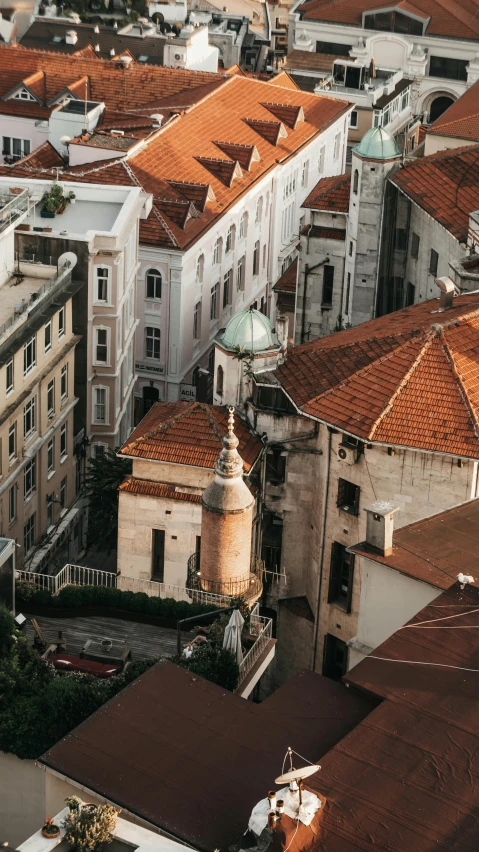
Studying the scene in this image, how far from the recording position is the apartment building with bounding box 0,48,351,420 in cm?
10200

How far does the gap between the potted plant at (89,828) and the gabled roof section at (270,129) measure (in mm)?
80456

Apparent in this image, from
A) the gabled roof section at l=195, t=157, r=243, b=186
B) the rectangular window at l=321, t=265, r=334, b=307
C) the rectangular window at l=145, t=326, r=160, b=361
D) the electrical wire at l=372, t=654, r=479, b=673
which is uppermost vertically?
the electrical wire at l=372, t=654, r=479, b=673

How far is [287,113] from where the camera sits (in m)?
125

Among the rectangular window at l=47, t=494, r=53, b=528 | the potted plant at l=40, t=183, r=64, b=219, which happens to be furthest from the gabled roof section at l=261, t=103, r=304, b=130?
the rectangular window at l=47, t=494, r=53, b=528

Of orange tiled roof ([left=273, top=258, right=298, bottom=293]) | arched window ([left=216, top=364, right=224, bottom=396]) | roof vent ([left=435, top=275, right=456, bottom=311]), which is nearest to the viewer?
arched window ([left=216, top=364, right=224, bottom=396])

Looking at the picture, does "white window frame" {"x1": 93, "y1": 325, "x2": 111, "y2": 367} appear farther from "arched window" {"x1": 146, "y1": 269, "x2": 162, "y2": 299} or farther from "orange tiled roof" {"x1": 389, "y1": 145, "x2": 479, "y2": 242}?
"orange tiled roof" {"x1": 389, "y1": 145, "x2": 479, "y2": 242}

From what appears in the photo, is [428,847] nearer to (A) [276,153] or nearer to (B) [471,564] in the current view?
(B) [471,564]

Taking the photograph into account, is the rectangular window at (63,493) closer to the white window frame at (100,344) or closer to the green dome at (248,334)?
the white window frame at (100,344)

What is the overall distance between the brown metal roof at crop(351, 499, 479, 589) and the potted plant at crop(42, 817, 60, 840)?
736 inches

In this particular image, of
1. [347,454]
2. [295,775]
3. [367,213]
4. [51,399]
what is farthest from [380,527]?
[367,213]

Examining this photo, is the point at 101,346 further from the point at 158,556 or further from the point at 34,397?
the point at 158,556

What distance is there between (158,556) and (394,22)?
3731 inches

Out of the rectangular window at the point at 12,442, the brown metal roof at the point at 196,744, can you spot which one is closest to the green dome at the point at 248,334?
the rectangular window at the point at 12,442

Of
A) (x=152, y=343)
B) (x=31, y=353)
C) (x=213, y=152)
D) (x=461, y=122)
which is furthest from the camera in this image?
(x=461, y=122)
